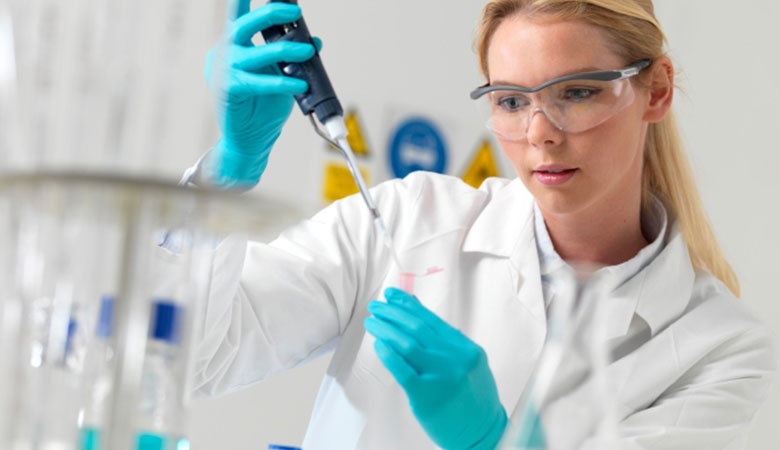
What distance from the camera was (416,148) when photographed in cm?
273

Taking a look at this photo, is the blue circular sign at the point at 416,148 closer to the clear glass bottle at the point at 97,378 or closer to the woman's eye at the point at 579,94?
the woman's eye at the point at 579,94

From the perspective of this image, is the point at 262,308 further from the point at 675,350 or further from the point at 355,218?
the point at 675,350

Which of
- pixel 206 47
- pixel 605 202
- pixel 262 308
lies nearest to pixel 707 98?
pixel 605 202

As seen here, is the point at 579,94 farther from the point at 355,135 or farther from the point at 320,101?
the point at 355,135

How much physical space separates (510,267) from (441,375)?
0.39m

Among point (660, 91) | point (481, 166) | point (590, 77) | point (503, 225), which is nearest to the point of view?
point (590, 77)

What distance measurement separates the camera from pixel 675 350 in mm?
1403

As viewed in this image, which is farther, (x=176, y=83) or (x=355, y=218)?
(x=355, y=218)

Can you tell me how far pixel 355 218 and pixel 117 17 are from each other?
1.02 m

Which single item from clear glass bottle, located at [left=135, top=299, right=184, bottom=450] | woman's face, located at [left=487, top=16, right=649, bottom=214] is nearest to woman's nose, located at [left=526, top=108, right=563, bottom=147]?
woman's face, located at [left=487, top=16, right=649, bottom=214]

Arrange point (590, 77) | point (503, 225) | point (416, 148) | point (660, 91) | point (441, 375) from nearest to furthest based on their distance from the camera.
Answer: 1. point (441, 375)
2. point (590, 77)
3. point (660, 91)
4. point (503, 225)
5. point (416, 148)

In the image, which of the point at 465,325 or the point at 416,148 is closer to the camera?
the point at 465,325

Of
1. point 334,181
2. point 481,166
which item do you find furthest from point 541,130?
point 481,166

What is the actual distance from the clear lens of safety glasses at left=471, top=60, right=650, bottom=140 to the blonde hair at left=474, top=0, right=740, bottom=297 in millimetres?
55
